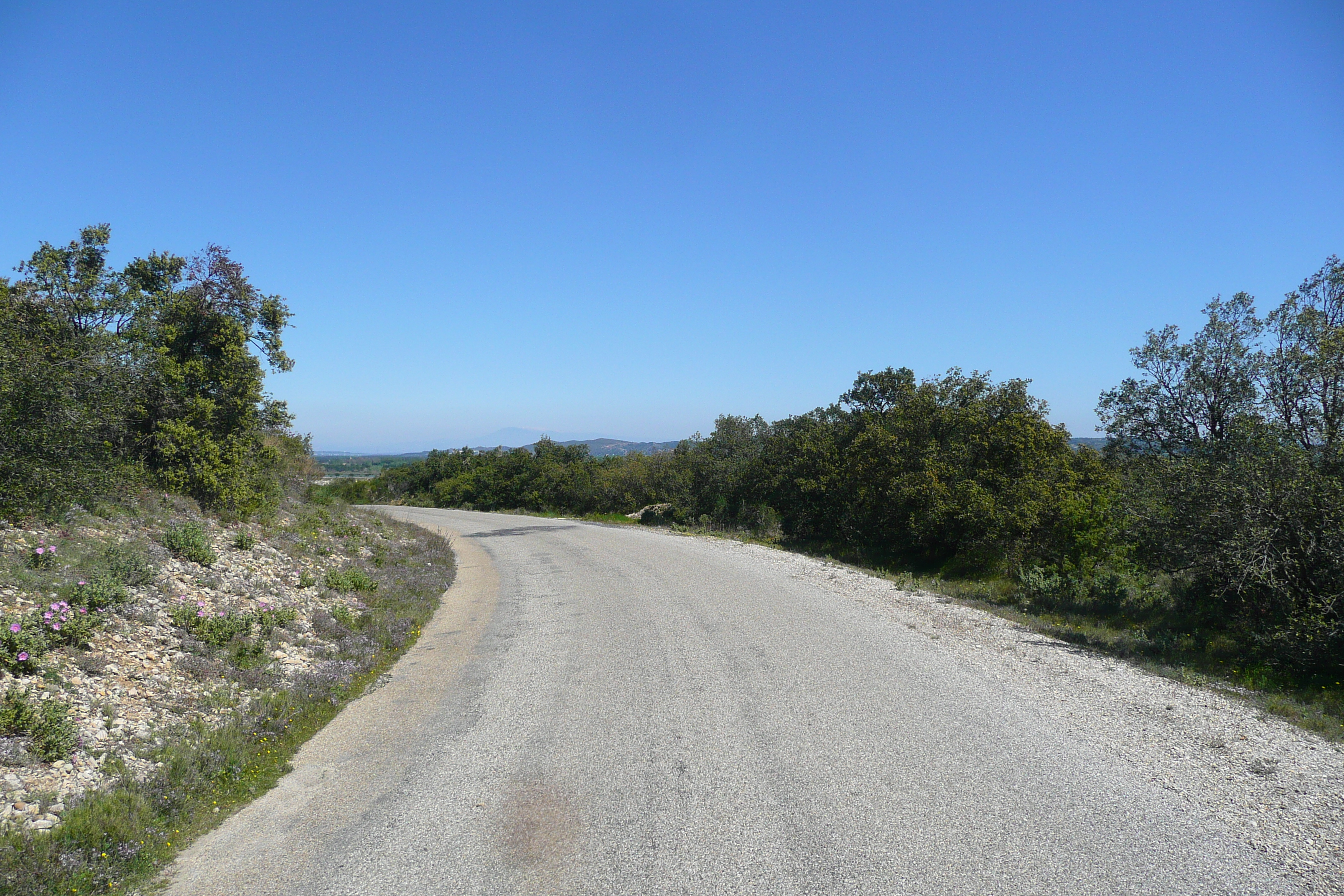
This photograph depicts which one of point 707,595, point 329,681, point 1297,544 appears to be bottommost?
point 329,681

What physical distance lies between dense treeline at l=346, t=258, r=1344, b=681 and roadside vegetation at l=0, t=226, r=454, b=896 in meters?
11.6

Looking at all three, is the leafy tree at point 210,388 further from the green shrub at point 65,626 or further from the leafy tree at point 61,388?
the green shrub at point 65,626

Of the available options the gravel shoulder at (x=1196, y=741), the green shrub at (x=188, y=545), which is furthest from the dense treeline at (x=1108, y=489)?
the green shrub at (x=188, y=545)

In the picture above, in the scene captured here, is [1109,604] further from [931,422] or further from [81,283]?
[81,283]

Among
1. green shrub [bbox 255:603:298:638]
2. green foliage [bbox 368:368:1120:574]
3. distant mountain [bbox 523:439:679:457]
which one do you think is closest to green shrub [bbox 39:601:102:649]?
green shrub [bbox 255:603:298:638]

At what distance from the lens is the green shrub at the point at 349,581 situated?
11383 millimetres

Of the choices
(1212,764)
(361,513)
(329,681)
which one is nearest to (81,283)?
(329,681)

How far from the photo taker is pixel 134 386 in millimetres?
10586

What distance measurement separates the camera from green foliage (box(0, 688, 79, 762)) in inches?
195

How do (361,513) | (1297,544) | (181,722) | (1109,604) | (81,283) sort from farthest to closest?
1. (361,513)
2. (1109,604)
3. (81,283)
4. (1297,544)
5. (181,722)

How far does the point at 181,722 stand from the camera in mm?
6031

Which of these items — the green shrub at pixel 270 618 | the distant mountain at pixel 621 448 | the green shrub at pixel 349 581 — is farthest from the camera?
the distant mountain at pixel 621 448

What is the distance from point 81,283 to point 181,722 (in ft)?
30.9

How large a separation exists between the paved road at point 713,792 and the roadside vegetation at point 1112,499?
11.7ft
